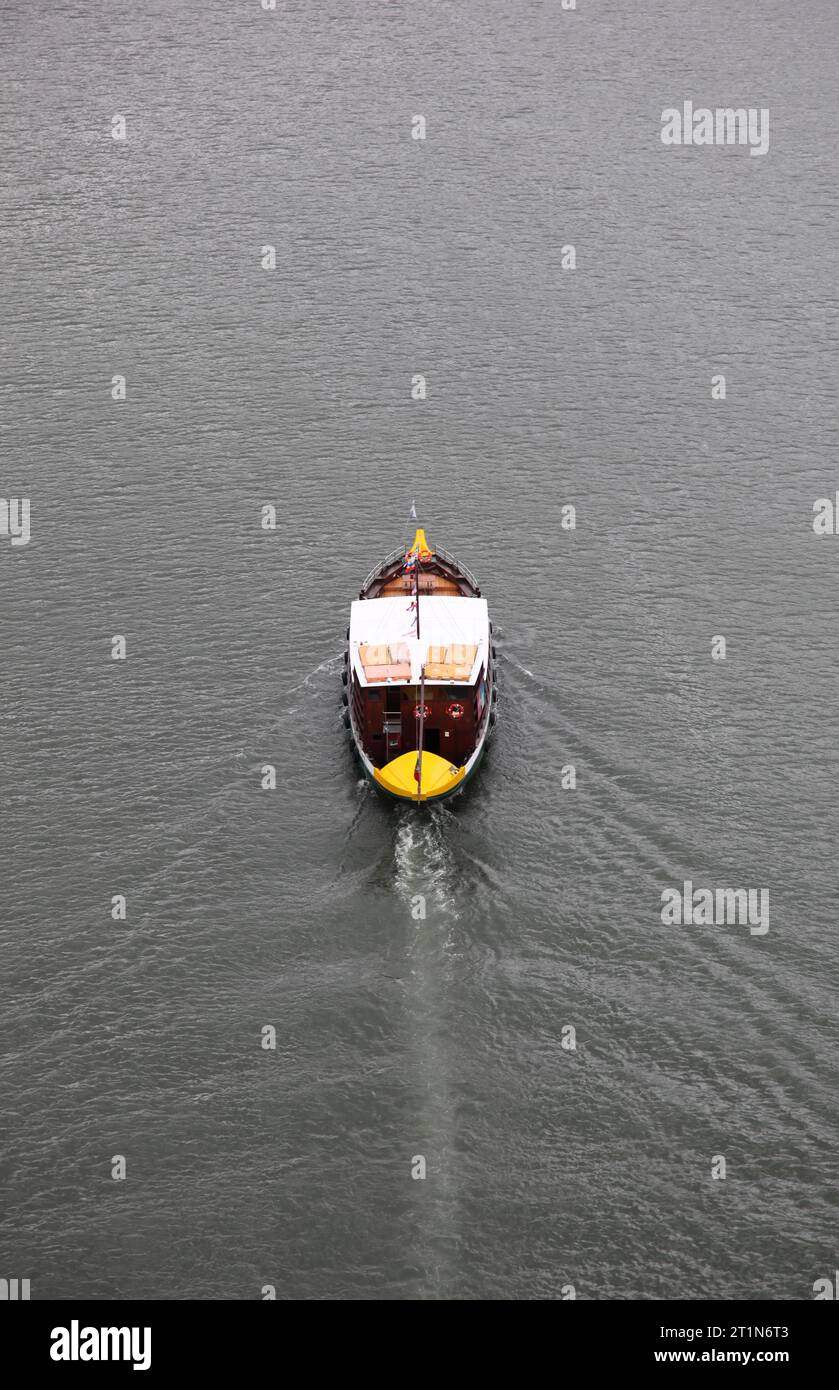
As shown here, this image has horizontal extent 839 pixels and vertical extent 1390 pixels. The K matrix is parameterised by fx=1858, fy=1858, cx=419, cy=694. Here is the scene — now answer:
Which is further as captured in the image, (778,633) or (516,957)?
(778,633)

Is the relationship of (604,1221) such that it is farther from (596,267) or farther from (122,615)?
(596,267)

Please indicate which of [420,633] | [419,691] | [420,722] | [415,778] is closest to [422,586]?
[420,633]

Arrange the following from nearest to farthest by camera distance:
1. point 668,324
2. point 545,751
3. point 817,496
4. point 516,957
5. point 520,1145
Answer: point 520,1145 < point 516,957 < point 545,751 < point 817,496 < point 668,324

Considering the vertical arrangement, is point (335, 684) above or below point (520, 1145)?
above

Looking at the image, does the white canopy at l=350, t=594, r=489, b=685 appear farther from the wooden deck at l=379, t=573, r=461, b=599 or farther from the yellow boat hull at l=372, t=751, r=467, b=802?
the yellow boat hull at l=372, t=751, r=467, b=802

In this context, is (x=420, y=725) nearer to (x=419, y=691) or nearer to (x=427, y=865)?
(x=419, y=691)
